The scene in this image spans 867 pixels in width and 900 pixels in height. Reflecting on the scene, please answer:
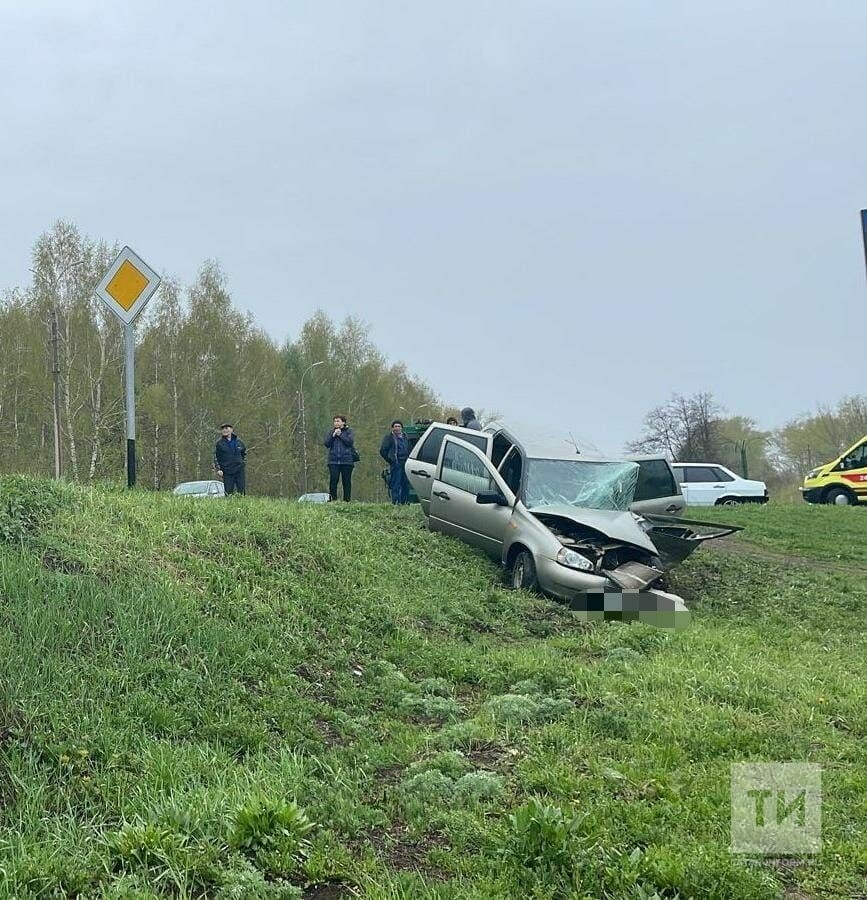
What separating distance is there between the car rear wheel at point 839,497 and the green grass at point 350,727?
1973 cm

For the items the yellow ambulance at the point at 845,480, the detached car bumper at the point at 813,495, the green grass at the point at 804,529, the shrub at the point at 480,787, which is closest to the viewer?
the shrub at the point at 480,787

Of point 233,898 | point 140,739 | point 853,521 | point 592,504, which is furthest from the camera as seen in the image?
point 853,521

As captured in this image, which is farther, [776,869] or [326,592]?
[326,592]

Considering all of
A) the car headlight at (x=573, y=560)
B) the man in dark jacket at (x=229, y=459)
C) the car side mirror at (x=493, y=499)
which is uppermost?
the man in dark jacket at (x=229, y=459)

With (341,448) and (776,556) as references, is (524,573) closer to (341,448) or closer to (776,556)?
(341,448)

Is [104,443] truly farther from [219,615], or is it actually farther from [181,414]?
[219,615]

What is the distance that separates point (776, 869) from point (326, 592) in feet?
15.1

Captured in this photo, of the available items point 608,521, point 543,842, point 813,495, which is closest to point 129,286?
point 608,521

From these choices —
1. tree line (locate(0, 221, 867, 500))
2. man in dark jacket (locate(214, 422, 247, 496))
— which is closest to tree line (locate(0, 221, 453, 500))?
tree line (locate(0, 221, 867, 500))

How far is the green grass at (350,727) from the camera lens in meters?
3.20

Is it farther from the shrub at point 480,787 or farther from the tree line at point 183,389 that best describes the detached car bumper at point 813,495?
the shrub at point 480,787

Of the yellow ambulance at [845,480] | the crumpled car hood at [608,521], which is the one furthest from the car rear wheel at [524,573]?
the yellow ambulance at [845,480]

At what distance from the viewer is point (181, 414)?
139ft

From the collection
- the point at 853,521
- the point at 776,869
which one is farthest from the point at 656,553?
the point at 853,521
